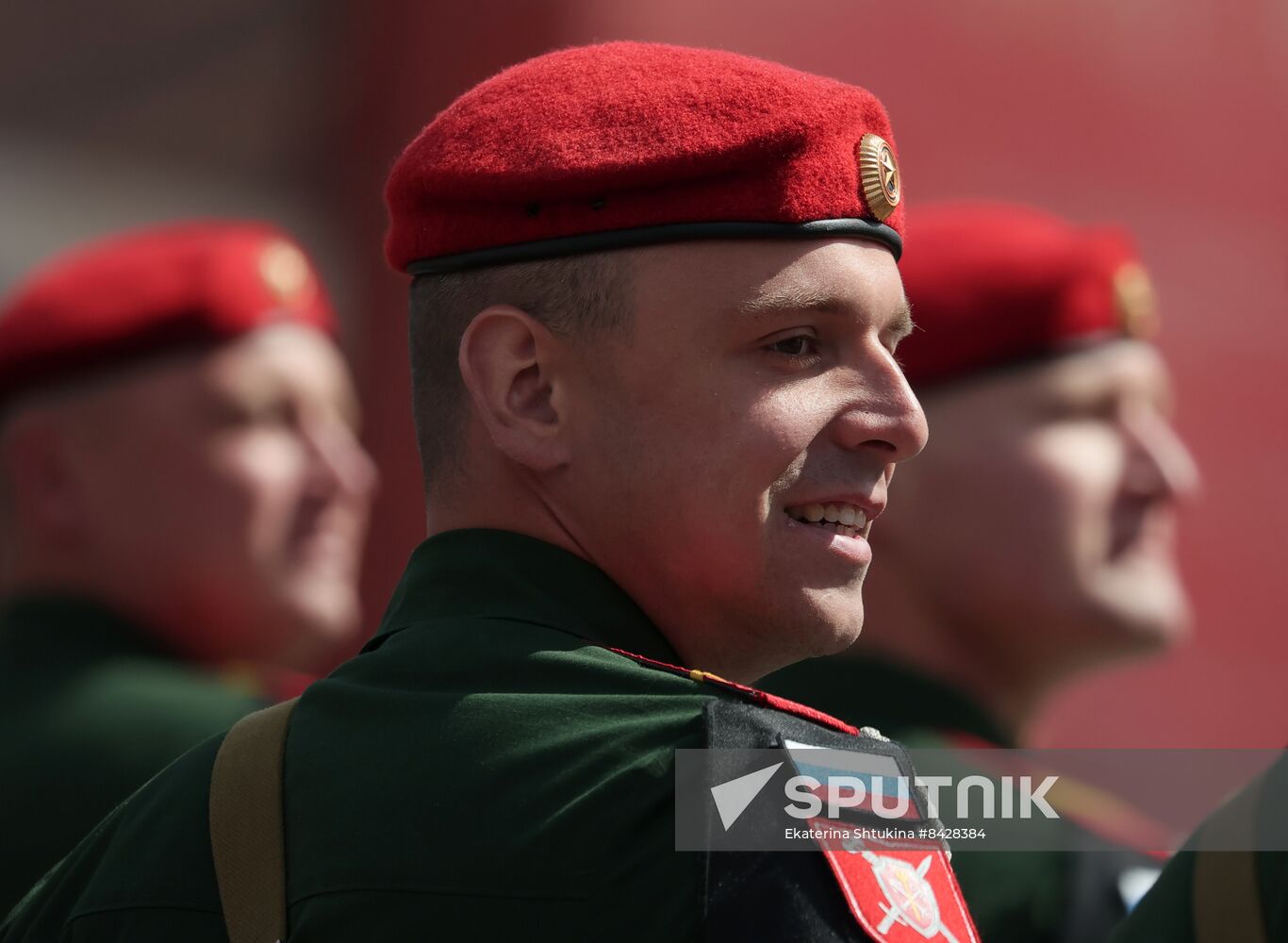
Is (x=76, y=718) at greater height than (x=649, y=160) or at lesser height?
lesser

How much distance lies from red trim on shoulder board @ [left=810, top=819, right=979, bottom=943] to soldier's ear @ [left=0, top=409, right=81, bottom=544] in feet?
8.40

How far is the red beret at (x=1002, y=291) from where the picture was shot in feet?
12.0

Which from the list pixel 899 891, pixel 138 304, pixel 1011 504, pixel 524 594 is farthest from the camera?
pixel 138 304

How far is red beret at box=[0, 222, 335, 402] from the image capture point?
3.80 metres

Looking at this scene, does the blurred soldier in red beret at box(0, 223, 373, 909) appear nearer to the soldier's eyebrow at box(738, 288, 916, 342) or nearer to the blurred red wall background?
the soldier's eyebrow at box(738, 288, 916, 342)

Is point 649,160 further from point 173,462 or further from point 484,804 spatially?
point 173,462

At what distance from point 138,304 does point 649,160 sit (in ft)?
7.47

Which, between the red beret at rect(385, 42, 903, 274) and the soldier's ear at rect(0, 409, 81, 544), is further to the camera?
the soldier's ear at rect(0, 409, 81, 544)

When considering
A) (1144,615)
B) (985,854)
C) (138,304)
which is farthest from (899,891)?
(138,304)

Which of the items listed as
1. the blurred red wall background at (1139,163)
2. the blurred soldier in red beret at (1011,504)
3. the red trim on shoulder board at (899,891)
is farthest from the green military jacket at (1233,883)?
the blurred red wall background at (1139,163)

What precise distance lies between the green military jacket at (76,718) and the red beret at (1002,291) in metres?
1.43

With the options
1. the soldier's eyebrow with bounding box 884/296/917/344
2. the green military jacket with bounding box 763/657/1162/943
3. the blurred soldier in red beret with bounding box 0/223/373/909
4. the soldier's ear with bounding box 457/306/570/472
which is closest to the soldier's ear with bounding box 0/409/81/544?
the blurred soldier in red beret with bounding box 0/223/373/909

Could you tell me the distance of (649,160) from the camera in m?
1.77

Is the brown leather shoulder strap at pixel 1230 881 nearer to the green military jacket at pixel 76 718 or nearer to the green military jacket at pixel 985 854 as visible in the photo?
the green military jacket at pixel 985 854
